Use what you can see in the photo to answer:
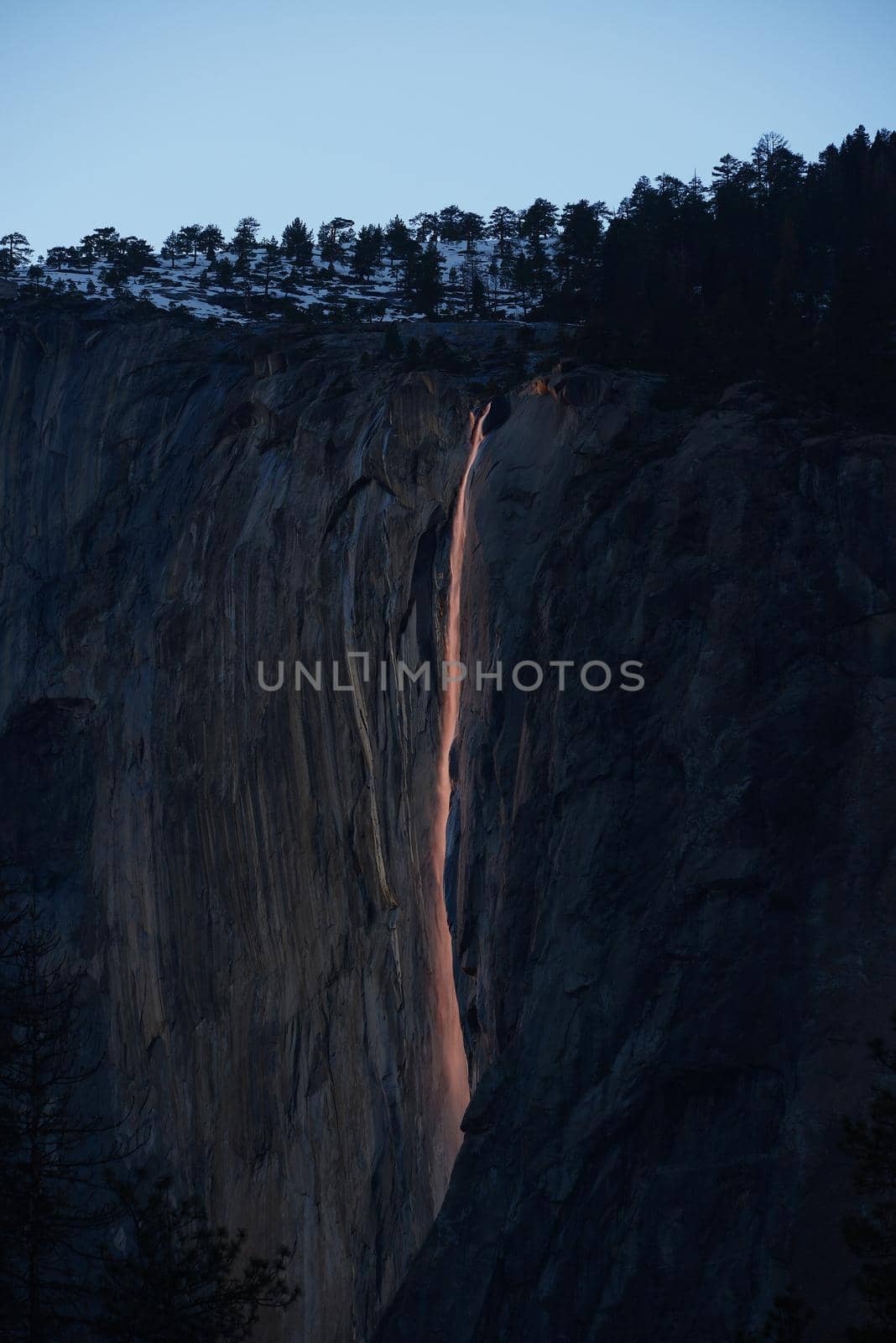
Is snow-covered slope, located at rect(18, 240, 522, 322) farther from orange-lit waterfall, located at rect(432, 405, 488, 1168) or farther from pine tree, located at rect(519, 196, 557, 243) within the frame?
orange-lit waterfall, located at rect(432, 405, 488, 1168)

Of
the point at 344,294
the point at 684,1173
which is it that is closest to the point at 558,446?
the point at 684,1173

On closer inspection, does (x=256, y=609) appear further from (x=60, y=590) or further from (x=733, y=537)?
(x=733, y=537)

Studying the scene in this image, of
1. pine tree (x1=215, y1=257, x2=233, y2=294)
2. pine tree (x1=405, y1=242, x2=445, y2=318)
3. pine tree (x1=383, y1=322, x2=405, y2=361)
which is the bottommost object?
pine tree (x1=383, y1=322, x2=405, y2=361)

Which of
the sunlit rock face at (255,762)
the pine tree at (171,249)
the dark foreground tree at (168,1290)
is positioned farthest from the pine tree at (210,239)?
the dark foreground tree at (168,1290)

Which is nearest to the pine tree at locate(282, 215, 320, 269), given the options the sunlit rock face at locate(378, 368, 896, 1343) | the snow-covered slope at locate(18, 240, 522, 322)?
the snow-covered slope at locate(18, 240, 522, 322)

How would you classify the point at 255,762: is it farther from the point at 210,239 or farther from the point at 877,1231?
the point at 210,239

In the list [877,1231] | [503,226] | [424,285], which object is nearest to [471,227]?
[503,226]
